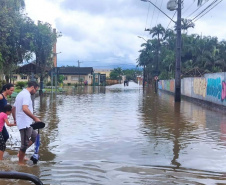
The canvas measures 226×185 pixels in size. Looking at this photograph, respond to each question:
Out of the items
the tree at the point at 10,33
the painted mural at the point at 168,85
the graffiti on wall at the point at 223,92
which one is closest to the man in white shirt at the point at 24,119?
the tree at the point at 10,33

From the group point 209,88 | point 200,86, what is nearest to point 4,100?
point 209,88

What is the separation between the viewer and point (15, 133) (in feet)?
33.9

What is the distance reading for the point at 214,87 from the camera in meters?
19.8

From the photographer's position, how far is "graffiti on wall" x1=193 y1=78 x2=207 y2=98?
74.3 feet

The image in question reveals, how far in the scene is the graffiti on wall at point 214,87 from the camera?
18789 millimetres

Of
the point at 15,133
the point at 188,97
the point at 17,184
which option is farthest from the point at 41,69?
the point at 17,184

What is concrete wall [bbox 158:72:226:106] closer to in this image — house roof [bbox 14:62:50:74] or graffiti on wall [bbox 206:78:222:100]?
graffiti on wall [bbox 206:78:222:100]

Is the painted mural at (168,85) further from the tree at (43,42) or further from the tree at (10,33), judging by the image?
the tree at (10,33)

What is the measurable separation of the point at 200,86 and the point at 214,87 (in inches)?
156

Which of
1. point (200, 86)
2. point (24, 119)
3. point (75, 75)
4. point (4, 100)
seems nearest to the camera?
point (24, 119)

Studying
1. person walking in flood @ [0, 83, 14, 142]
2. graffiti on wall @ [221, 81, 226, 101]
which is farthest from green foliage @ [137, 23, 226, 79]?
person walking in flood @ [0, 83, 14, 142]

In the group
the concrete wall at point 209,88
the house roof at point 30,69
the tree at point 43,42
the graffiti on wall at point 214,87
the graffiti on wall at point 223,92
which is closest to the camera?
the graffiti on wall at point 223,92

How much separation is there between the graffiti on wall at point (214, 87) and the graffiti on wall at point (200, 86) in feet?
3.73

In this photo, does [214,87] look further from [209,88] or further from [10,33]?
→ [10,33]
